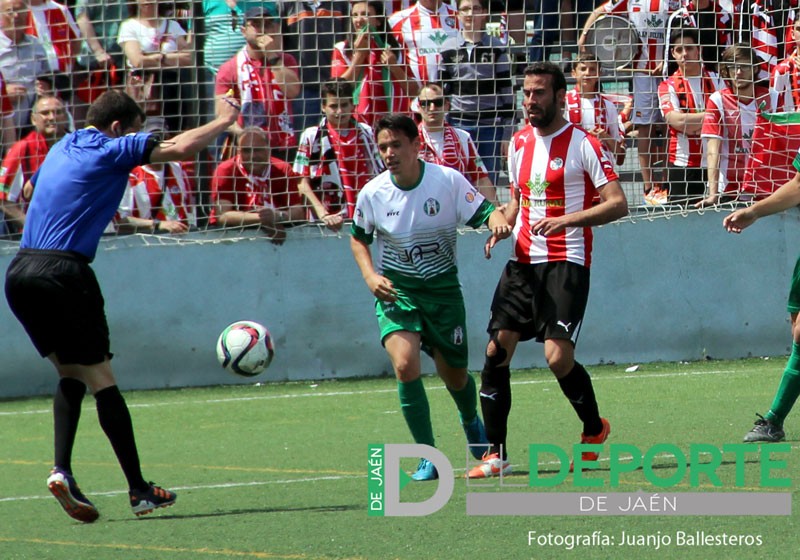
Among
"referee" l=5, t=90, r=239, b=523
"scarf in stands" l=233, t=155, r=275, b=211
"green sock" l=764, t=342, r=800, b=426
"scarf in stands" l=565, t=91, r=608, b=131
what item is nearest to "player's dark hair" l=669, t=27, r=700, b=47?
"scarf in stands" l=565, t=91, r=608, b=131

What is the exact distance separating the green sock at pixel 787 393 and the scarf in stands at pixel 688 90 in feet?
16.3

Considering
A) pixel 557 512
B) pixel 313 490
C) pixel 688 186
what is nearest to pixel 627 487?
pixel 557 512

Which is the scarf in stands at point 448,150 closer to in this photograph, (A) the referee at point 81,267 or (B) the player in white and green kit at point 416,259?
(B) the player in white and green kit at point 416,259

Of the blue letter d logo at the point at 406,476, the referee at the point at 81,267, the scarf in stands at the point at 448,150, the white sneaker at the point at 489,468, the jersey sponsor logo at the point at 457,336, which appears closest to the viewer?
the blue letter d logo at the point at 406,476

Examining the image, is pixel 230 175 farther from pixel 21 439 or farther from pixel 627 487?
pixel 627 487

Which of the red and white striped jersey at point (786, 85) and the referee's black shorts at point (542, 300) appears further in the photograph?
the red and white striped jersey at point (786, 85)

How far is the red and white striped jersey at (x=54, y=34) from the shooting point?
42.4 ft

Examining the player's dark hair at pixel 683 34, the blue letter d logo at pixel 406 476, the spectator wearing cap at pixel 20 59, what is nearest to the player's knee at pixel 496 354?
the blue letter d logo at pixel 406 476

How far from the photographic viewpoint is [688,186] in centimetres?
1288

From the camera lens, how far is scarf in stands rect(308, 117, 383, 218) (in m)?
12.7

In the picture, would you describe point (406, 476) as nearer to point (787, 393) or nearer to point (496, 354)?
point (496, 354)

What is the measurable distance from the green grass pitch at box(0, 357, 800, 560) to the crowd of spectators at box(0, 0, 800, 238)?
69.4 inches

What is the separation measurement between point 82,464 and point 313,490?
217 centimetres

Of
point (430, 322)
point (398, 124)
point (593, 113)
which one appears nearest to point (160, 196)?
point (593, 113)
